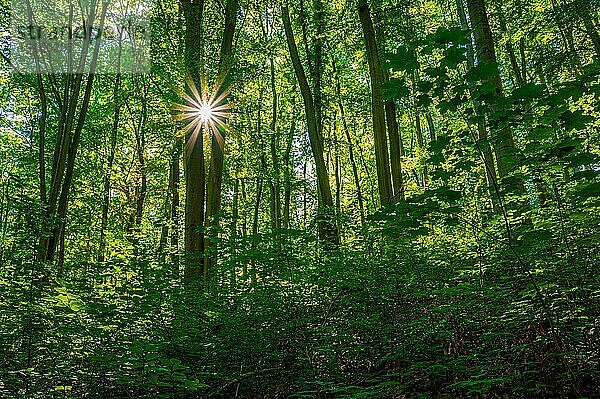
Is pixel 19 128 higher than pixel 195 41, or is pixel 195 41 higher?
pixel 19 128

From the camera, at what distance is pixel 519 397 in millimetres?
3713

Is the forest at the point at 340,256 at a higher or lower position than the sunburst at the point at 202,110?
lower

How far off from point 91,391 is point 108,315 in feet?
2.58

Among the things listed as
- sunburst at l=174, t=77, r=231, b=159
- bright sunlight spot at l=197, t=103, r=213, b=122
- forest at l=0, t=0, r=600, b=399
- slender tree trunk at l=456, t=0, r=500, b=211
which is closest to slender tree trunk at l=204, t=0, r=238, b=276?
forest at l=0, t=0, r=600, b=399

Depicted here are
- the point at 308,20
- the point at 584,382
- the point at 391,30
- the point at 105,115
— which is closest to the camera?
the point at 584,382

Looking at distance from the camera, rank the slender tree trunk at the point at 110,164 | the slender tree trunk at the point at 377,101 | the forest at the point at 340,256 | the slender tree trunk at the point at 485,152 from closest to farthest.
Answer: the slender tree trunk at the point at 485,152
the forest at the point at 340,256
the slender tree trunk at the point at 377,101
the slender tree trunk at the point at 110,164

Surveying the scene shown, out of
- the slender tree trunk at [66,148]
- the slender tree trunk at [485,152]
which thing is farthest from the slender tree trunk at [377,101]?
the slender tree trunk at [66,148]

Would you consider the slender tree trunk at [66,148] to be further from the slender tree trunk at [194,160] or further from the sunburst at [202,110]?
the sunburst at [202,110]

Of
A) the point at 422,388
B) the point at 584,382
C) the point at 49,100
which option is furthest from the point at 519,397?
the point at 49,100

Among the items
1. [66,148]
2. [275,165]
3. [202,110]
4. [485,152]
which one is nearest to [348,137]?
[275,165]

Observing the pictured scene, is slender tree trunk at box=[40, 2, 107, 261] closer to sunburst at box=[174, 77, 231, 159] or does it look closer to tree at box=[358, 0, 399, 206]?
sunburst at box=[174, 77, 231, 159]

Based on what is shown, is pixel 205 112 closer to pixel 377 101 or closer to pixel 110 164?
pixel 377 101

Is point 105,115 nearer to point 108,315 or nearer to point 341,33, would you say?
point 341,33

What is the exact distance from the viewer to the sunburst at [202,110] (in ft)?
31.6
